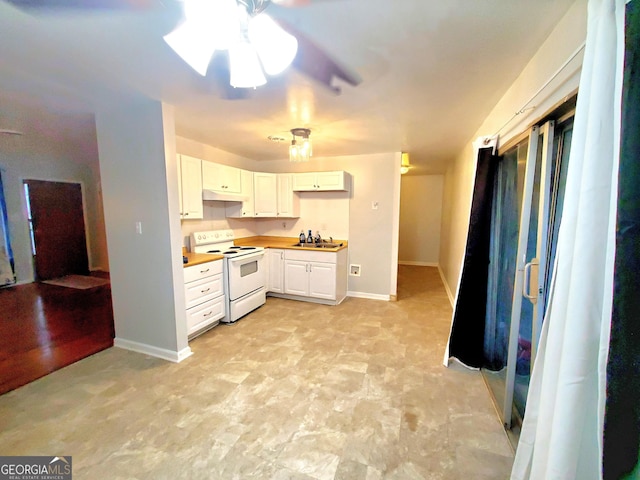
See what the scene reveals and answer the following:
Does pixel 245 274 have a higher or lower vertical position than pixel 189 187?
lower

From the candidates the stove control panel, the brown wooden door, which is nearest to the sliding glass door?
the stove control panel

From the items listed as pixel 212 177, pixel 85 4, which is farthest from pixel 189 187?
pixel 85 4

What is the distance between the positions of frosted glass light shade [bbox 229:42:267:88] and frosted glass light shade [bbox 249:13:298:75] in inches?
1.6

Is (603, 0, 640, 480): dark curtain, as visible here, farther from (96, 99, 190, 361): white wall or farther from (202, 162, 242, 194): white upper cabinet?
(202, 162, 242, 194): white upper cabinet

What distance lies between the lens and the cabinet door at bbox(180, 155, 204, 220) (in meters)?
2.96

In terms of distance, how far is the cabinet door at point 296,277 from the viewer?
3.99 m

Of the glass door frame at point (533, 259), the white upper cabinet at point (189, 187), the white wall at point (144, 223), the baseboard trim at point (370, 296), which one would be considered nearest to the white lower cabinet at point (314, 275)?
the baseboard trim at point (370, 296)

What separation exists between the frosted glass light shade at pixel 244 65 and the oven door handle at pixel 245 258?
2.20 meters

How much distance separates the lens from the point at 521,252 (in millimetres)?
1678

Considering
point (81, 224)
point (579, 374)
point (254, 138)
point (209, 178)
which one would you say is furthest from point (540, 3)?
point (81, 224)

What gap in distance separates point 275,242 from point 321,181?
1.32m

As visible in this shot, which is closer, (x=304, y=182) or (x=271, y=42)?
(x=271, y=42)

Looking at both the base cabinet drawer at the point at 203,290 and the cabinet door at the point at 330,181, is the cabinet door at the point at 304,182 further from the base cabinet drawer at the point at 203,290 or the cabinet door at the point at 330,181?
the base cabinet drawer at the point at 203,290
